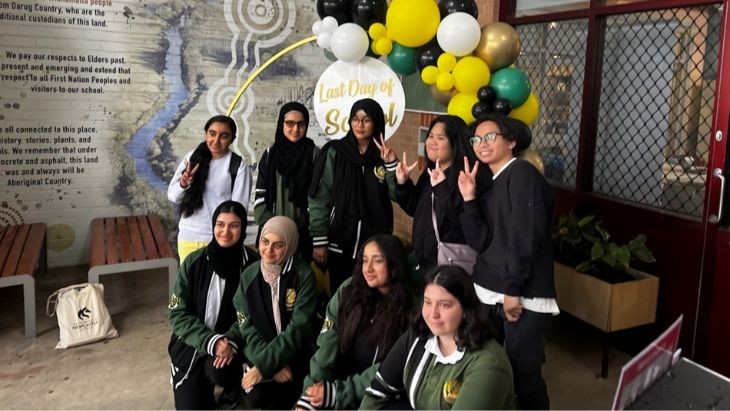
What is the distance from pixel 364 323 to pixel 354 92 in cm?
137

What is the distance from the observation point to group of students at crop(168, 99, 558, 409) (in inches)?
70.3

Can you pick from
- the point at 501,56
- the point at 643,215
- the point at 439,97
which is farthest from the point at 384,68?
the point at 643,215

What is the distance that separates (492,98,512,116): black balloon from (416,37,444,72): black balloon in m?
0.43

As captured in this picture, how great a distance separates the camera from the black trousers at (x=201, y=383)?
2.51 meters

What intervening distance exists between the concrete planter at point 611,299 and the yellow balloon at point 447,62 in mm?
1289

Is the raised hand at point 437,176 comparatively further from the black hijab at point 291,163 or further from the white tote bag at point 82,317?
the white tote bag at point 82,317

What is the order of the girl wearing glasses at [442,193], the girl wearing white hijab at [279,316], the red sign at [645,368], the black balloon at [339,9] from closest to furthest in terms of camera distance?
the red sign at [645,368] → the girl wearing glasses at [442,193] → the girl wearing white hijab at [279,316] → the black balloon at [339,9]

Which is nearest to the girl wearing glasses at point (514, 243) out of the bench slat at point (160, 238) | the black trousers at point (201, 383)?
the black trousers at point (201, 383)

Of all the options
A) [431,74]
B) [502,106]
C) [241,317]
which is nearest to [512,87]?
[502,106]

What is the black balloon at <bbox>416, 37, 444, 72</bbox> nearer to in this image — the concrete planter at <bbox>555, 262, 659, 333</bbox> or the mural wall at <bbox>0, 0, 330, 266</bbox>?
the concrete planter at <bbox>555, 262, 659, 333</bbox>

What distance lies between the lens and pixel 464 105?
2.70m

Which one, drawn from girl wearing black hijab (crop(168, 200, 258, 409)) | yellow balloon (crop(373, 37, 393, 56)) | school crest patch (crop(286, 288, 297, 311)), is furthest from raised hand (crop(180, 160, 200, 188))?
yellow balloon (crop(373, 37, 393, 56))

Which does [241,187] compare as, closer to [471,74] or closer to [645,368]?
[471,74]

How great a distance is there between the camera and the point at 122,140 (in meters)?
4.65
